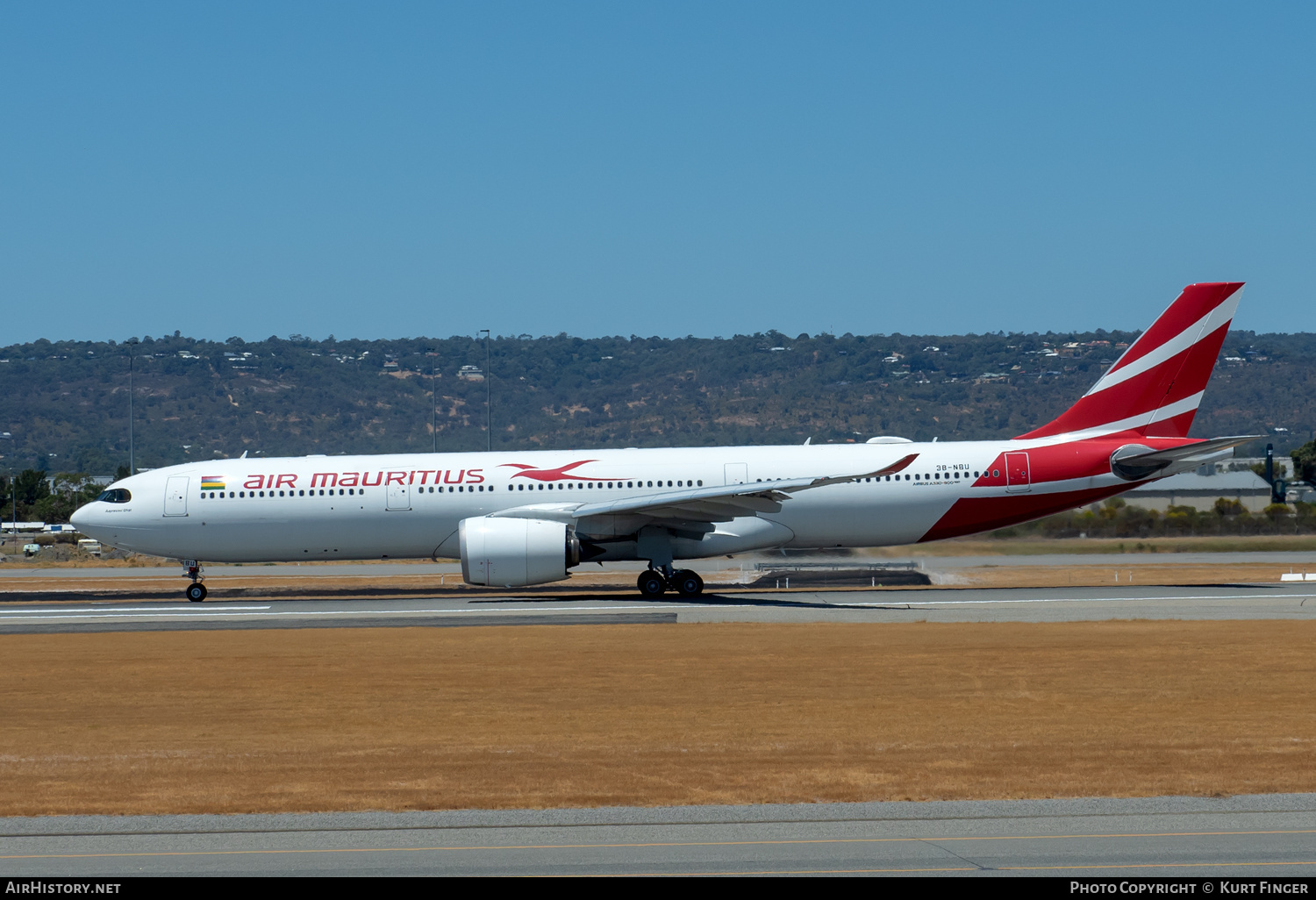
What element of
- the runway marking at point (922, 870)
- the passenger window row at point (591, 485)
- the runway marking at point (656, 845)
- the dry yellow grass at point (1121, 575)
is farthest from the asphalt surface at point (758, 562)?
the runway marking at point (922, 870)

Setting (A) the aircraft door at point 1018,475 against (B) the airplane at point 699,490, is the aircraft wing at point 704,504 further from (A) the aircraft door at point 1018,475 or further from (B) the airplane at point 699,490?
(A) the aircraft door at point 1018,475

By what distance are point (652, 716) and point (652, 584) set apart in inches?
644

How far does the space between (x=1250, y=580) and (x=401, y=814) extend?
30.2 m

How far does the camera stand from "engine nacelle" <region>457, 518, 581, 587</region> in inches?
1183

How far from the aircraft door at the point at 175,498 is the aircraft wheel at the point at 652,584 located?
1191 centimetres

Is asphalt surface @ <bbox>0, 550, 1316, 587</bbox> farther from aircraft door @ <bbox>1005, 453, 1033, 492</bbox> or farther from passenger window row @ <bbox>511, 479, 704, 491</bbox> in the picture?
passenger window row @ <bbox>511, 479, 704, 491</bbox>

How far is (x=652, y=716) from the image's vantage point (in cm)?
1526

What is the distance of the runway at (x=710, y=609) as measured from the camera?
83.8ft

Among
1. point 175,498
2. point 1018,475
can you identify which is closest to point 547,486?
point 175,498

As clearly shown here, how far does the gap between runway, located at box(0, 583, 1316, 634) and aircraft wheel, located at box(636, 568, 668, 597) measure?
0.29 meters

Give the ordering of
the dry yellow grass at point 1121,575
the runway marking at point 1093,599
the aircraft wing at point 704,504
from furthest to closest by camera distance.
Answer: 1. the dry yellow grass at point 1121,575
2. the aircraft wing at point 704,504
3. the runway marking at point 1093,599
